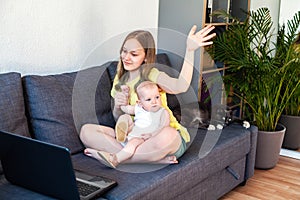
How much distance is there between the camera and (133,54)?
80.7 inches

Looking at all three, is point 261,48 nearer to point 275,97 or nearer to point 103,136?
point 275,97

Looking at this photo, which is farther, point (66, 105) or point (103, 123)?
point (103, 123)

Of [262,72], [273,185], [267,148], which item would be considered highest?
[262,72]

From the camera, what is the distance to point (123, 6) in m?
2.75

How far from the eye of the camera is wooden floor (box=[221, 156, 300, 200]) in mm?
2596

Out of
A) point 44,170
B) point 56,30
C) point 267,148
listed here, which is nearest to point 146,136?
point 44,170

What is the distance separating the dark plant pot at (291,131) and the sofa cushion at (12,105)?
207cm

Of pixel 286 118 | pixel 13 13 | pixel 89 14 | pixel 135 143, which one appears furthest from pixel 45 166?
pixel 286 118

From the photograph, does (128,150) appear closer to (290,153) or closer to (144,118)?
→ (144,118)

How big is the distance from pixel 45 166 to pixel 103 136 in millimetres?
555

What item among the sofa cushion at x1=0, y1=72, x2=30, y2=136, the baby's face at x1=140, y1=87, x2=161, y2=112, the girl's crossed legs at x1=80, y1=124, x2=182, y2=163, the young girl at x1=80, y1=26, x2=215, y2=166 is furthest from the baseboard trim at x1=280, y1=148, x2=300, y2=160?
the sofa cushion at x1=0, y1=72, x2=30, y2=136

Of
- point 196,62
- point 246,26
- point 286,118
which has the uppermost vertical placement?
point 246,26

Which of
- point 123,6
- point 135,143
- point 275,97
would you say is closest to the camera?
point 135,143

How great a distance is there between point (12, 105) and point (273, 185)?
1.71 meters
